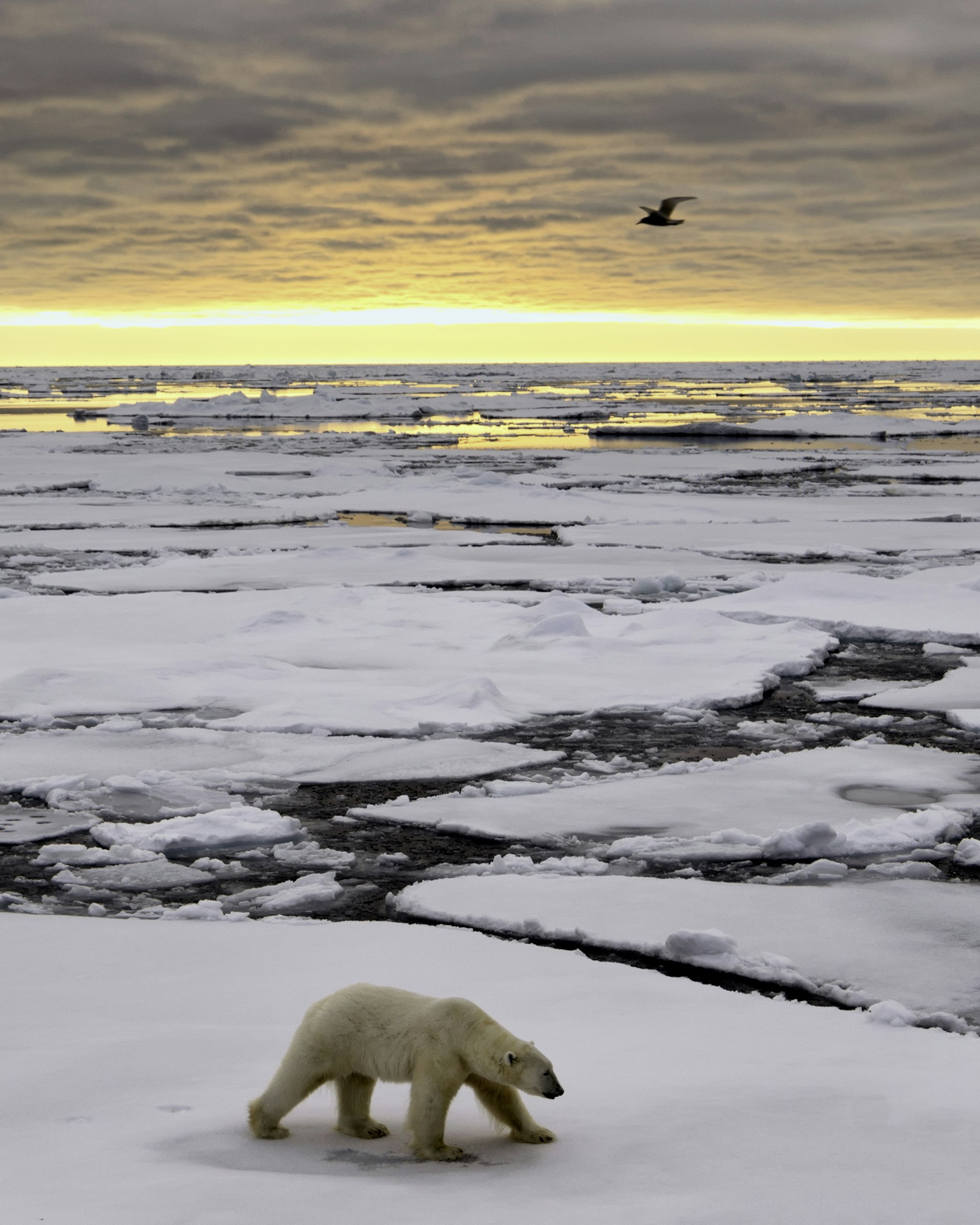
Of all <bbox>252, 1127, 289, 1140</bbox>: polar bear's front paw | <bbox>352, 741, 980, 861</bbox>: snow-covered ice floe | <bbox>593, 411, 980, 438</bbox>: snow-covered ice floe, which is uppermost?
<bbox>593, 411, 980, 438</bbox>: snow-covered ice floe

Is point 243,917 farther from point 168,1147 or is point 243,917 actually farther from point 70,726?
point 70,726

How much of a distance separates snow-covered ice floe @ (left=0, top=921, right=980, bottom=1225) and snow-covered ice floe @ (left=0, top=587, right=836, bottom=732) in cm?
284

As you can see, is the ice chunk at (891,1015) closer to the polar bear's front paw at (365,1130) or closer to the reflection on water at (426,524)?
the polar bear's front paw at (365,1130)

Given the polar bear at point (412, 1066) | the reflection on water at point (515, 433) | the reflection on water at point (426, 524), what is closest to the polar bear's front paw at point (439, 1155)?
the polar bear at point (412, 1066)

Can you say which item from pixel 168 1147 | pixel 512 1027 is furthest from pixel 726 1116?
pixel 168 1147

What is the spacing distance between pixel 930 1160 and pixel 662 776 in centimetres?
335

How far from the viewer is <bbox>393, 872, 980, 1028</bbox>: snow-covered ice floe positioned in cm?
353

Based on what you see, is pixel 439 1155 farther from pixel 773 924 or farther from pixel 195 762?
pixel 195 762

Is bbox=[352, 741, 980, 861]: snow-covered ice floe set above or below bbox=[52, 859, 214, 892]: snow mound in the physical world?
above

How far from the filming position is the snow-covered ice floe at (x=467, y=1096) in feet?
7.02

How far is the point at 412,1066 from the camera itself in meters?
2.44

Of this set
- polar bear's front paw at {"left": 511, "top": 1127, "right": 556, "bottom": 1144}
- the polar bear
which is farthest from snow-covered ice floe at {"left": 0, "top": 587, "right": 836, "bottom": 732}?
polar bear's front paw at {"left": 511, "top": 1127, "right": 556, "bottom": 1144}

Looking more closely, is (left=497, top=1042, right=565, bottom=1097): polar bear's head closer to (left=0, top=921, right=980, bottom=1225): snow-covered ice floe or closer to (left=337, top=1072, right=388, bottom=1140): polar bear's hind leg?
(left=0, top=921, right=980, bottom=1225): snow-covered ice floe

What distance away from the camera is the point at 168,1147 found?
237 centimetres
